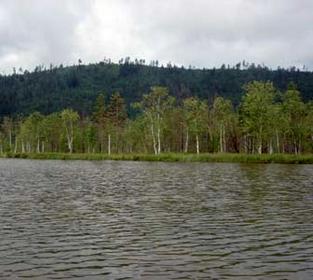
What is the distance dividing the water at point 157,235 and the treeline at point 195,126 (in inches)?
2668

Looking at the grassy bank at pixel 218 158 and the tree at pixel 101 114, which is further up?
the tree at pixel 101 114

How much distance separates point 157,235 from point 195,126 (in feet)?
313

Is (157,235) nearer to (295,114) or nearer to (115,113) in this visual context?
(295,114)

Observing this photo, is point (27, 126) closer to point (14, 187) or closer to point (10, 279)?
point (14, 187)

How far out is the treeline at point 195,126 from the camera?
10450cm

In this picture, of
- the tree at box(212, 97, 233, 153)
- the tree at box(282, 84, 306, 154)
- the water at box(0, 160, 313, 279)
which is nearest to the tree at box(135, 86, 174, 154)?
the tree at box(212, 97, 233, 153)

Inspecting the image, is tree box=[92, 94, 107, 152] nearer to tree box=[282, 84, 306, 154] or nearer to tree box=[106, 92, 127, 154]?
tree box=[106, 92, 127, 154]

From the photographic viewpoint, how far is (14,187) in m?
42.2

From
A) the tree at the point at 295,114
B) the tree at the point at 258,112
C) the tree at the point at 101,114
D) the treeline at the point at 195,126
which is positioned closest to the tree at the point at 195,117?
the treeline at the point at 195,126

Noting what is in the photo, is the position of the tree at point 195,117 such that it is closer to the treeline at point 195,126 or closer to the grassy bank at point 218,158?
the treeline at point 195,126

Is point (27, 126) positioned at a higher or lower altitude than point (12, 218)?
higher

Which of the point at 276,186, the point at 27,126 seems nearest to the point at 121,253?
the point at 276,186

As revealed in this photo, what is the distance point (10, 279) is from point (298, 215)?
53.1ft

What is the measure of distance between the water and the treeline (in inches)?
2668
